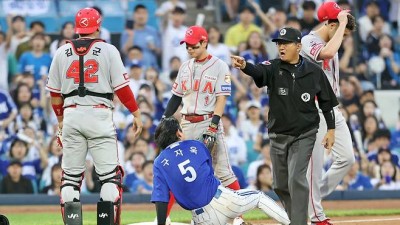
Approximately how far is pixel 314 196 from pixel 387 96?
916 cm

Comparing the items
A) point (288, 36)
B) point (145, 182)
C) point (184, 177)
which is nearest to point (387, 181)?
point (145, 182)

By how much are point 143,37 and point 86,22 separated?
8.84 metres

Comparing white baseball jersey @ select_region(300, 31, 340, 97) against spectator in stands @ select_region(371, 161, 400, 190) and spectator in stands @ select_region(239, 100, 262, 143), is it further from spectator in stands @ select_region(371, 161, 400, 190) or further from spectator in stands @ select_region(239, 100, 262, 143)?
spectator in stands @ select_region(239, 100, 262, 143)

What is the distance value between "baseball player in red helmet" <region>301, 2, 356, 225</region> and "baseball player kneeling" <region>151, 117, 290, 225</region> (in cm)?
107

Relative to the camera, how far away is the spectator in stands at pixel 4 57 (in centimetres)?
1781

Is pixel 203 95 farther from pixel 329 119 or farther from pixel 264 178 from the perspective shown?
pixel 264 178

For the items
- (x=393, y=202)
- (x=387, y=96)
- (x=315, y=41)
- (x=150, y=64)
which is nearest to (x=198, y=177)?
(x=315, y=41)

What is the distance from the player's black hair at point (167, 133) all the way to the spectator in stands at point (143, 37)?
358 inches

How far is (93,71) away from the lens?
9.90m

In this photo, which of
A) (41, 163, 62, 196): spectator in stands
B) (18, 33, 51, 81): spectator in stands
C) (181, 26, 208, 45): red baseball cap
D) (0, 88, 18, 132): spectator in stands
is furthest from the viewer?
(18, 33, 51, 81): spectator in stands

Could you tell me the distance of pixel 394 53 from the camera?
65.3ft

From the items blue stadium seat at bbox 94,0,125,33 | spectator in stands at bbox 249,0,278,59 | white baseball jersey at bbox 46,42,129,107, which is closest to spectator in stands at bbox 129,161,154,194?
blue stadium seat at bbox 94,0,125,33

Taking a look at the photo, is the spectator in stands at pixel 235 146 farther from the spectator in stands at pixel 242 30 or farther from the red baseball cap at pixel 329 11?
the red baseball cap at pixel 329 11

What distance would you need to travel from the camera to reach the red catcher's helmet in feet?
32.9
